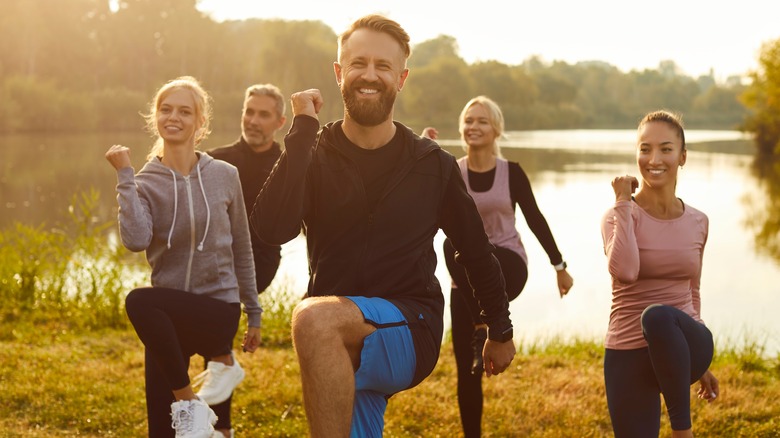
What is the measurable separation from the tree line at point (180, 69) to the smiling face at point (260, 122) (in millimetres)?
33274

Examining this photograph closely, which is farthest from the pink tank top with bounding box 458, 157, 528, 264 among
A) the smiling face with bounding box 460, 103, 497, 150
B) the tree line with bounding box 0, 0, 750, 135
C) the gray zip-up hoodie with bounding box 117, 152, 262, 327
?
the tree line with bounding box 0, 0, 750, 135

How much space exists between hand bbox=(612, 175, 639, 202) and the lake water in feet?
10.3

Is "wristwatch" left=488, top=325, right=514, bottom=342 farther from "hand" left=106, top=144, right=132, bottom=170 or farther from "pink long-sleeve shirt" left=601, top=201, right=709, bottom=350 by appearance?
"hand" left=106, top=144, right=132, bottom=170

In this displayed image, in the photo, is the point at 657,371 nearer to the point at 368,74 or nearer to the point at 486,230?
the point at 486,230

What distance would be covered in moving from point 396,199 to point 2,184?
23.5m

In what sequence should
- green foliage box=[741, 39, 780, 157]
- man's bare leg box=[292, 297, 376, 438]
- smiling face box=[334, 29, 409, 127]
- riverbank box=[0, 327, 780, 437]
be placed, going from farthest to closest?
green foliage box=[741, 39, 780, 157] < riverbank box=[0, 327, 780, 437] < smiling face box=[334, 29, 409, 127] < man's bare leg box=[292, 297, 376, 438]

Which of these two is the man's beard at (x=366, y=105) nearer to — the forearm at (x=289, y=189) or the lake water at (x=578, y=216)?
the forearm at (x=289, y=189)

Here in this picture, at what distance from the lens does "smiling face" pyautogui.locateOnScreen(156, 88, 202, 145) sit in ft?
13.1

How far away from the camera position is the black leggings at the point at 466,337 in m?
4.54

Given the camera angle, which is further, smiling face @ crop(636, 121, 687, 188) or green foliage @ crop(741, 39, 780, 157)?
green foliage @ crop(741, 39, 780, 157)

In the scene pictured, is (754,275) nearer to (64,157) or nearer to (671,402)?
(671,402)

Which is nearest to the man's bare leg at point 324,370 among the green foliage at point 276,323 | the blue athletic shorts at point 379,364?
the blue athletic shorts at point 379,364

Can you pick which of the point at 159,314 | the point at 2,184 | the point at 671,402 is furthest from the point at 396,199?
the point at 2,184

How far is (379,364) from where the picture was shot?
2900mm
